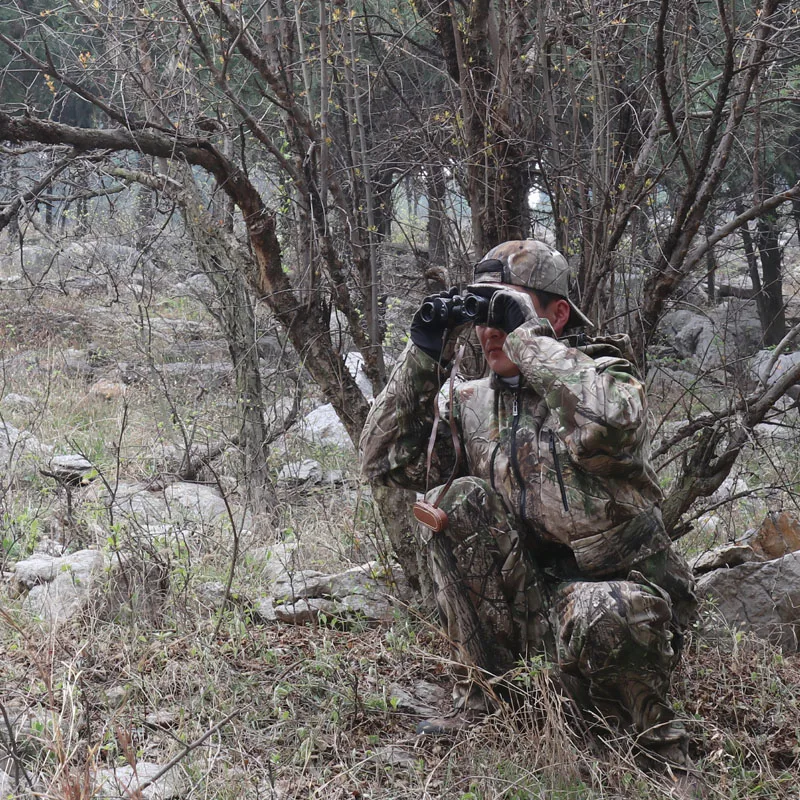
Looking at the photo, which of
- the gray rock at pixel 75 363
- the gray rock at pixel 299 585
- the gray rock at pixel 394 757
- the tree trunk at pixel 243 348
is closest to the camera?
the gray rock at pixel 394 757

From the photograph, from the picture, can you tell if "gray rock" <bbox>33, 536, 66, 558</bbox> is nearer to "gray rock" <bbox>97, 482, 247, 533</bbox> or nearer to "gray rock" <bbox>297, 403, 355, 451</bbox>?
"gray rock" <bbox>97, 482, 247, 533</bbox>

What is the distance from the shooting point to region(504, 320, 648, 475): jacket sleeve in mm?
2637

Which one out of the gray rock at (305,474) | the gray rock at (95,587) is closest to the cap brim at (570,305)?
the gray rock at (95,587)

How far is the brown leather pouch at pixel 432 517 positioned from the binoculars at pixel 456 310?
2.00 feet

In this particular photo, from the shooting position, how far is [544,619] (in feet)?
9.58

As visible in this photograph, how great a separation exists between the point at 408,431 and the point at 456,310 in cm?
54

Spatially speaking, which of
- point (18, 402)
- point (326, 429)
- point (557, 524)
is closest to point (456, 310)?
point (557, 524)

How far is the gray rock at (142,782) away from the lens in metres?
2.43

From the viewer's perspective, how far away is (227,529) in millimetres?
4832

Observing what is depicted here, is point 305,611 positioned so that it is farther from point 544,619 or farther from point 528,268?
point 528,268

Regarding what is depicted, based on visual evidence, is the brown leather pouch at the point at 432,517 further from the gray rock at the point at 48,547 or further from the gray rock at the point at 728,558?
the gray rock at the point at 48,547

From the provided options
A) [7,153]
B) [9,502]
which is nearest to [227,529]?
[9,502]

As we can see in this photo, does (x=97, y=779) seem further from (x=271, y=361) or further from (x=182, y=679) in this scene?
(x=271, y=361)

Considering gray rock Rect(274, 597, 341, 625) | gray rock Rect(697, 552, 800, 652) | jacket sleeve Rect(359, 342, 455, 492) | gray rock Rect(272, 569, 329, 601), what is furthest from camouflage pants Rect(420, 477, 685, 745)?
gray rock Rect(697, 552, 800, 652)
